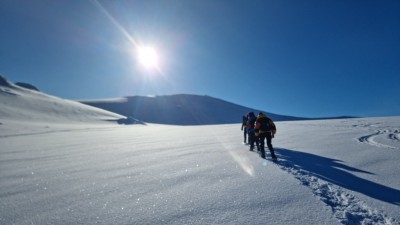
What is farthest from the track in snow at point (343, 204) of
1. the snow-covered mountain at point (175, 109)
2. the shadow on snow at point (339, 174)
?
the snow-covered mountain at point (175, 109)

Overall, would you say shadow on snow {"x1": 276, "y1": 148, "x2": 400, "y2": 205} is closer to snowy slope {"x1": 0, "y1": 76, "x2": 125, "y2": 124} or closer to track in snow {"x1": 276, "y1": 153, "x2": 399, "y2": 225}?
track in snow {"x1": 276, "y1": 153, "x2": 399, "y2": 225}

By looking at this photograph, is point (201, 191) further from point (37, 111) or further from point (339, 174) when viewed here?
point (37, 111)

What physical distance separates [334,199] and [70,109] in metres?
63.4

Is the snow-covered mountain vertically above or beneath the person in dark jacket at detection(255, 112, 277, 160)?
above

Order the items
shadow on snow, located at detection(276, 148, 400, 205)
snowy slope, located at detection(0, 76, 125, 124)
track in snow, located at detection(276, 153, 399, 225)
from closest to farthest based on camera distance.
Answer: track in snow, located at detection(276, 153, 399, 225), shadow on snow, located at detection(276, 148, 400, 205), snowy slope, located at detection(0, 76, 125, 124)

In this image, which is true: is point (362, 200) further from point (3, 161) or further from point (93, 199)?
point (3, 161)

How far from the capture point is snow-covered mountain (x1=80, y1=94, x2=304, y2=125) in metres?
111

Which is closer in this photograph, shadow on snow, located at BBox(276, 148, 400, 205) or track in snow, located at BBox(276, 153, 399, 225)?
track in snow, located at BBox(276, 153, 399, 225)

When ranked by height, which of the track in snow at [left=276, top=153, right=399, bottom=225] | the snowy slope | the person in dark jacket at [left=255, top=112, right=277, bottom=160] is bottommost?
the track in snow at [left=276, top=153, right=399, bottom=225]

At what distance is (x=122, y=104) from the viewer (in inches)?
4970

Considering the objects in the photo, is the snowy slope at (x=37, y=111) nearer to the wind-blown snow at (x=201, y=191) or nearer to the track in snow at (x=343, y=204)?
the wind-blown snow at (x=201, y=191)

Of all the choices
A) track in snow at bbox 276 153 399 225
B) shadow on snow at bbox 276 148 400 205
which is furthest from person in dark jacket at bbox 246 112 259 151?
track in snow at bbox 276 153 399 225

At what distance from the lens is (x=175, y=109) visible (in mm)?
126250

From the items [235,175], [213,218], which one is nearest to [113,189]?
[213,218]
